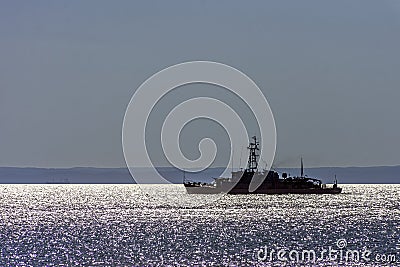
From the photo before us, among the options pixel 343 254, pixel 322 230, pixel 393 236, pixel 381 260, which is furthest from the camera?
pixel 322 230

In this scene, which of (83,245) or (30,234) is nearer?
(83,245)

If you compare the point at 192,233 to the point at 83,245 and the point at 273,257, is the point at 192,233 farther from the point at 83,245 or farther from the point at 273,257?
the point at 273,257

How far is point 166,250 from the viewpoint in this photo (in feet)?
377

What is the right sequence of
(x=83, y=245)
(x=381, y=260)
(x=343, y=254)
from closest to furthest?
(x=381, y=260) < (x=343, y=254) < (x=83, y=245)

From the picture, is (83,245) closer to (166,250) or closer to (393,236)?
(166,250)

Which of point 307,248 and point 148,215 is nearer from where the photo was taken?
point 307,248

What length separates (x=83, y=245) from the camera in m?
123

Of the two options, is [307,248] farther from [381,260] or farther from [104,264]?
[104,264]

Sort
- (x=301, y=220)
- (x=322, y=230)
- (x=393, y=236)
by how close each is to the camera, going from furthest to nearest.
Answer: (x=301, y=220), (x=322, y=230), (x=393, y=236)

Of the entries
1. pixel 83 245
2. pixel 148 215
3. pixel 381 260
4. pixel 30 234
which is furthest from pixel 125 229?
pixel 381 260

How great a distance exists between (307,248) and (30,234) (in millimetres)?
46019

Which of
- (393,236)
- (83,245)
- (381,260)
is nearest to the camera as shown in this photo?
(381,260)

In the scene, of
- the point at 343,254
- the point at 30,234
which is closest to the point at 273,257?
the point at 343,254

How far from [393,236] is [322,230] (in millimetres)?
14687
